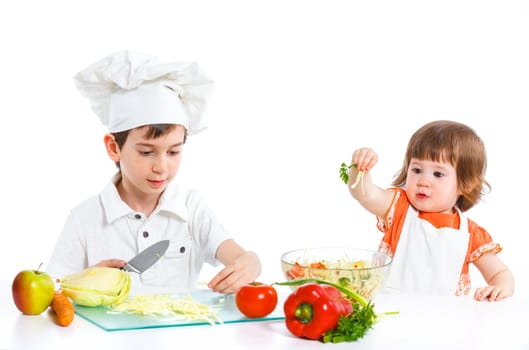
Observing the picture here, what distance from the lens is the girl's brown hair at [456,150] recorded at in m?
2.99

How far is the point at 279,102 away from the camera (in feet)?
15.8

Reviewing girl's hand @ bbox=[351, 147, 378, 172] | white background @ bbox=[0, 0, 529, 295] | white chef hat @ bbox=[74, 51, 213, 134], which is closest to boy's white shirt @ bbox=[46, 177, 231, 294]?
white chef hat @ bbox=[74, 51, 213, 134]

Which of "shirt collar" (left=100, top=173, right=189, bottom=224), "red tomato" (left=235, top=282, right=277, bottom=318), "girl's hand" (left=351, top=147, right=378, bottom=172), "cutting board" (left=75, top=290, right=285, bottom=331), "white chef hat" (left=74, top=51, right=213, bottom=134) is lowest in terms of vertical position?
"cutting board" (left=75, top=290, right=285, bottom=331)

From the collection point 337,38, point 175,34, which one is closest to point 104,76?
point 175,34

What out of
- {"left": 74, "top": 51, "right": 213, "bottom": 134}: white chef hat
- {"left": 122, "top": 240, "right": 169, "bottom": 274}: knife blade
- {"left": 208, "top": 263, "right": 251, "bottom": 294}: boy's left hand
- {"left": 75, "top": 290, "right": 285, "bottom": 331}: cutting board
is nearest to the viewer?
{"left": 75, "top": 290, "right": 285, "bottom": 331}: cutting board

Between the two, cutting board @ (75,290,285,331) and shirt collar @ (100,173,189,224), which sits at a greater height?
shirt collar @ (100,173,189,224)

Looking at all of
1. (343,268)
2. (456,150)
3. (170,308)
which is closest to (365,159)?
(456,150)

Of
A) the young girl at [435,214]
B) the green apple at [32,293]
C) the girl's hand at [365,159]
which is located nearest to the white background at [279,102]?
the young girl at [435,214]

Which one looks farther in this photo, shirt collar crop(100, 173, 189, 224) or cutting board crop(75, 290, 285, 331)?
shirt collar crop(100, 173, 189, 224)

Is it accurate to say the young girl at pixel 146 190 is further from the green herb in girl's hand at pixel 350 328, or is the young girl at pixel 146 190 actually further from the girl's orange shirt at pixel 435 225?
the green herb in girl's hand at pixel 350 328

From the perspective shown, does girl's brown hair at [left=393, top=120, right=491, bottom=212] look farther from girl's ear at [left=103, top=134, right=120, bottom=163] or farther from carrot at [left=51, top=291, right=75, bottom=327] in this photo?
carrot at [left=51, top=291, right=75, bottom=327]

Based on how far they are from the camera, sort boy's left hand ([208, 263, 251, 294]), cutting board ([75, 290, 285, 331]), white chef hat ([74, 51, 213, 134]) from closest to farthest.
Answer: cutting board ([75, 290, 285, 331]) < boy's left hand ([208, 263, 251, 294]) < white chef hat ([74, 51, 213, 134])

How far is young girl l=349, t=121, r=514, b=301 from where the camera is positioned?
2.98m

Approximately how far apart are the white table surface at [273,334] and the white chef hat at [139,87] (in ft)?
2.72
